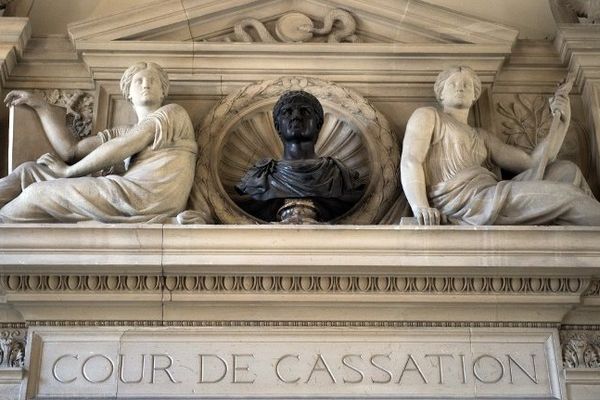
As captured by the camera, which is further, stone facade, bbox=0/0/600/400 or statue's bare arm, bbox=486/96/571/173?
statue's bare arm, bbox=486/96/571/173

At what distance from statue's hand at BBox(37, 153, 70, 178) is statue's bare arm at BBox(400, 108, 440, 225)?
247cm

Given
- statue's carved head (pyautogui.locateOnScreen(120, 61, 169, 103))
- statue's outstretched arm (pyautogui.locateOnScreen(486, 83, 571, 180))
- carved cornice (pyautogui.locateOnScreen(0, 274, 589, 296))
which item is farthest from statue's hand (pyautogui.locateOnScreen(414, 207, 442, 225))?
statue's carved head (pyautogui.locateOnScreen(120, 61, 169, 103))

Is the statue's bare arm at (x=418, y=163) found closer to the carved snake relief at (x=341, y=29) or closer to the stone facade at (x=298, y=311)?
the stone facade at (x=298, y=311)

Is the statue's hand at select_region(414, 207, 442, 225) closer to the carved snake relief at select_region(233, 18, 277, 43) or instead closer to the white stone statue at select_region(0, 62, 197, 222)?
the white stone statue at select_region(0, 62, 197, 222)

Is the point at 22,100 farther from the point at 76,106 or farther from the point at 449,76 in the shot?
the point at 449,76

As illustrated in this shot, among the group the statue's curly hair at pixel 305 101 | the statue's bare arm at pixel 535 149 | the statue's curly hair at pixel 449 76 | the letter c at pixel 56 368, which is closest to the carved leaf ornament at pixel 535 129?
the statue's bare arm at pixel 535 149

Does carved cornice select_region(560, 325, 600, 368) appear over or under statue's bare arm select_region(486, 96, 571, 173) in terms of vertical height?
under

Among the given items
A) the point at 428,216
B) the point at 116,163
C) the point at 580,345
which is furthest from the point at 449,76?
the point at 116,163

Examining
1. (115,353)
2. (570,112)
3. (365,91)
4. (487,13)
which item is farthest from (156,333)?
(487,13)

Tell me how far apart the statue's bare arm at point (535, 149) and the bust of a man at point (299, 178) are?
1.08 meters

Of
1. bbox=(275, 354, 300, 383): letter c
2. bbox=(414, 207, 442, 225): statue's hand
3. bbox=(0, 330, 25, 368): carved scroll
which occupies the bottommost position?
bbox=(275, 354, 300, 383): letter c

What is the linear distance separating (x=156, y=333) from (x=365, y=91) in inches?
110

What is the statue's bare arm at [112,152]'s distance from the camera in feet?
25.2

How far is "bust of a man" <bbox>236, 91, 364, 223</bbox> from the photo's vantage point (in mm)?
7613
